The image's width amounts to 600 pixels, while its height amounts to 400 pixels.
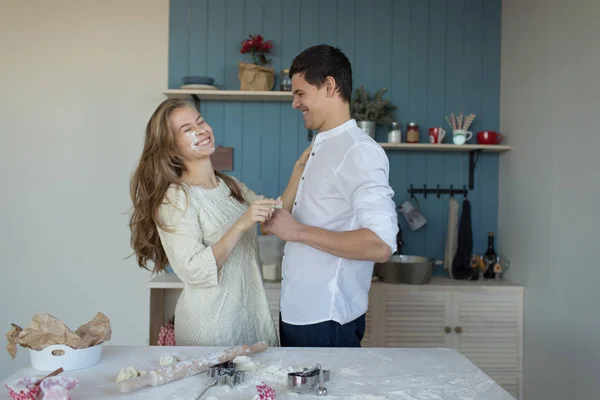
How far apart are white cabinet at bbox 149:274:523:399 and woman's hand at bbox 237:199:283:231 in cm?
154

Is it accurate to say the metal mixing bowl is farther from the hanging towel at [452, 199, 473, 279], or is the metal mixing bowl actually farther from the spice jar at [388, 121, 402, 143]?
the spice jar at [388, 121, 402, 143]

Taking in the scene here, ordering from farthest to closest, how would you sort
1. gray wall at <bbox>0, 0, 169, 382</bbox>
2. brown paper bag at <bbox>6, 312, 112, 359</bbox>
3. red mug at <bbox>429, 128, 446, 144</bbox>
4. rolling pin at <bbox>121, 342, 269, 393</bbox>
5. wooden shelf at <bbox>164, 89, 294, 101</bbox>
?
gray wall at <bbox>0, 0, 169, 382</bbox>
red mug at <bbox>429, 128, 446, 144</bbox>
wooden shelf at <bbox>164, 89, 294, 101</bbox>
brown paper bag at <bbox>6, 312, 112, 359</bbox>
rolling pin at <bbox>121, 342, 269, 393</bbox>

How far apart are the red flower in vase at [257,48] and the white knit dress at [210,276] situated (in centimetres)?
169

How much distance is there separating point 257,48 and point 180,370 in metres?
2.51

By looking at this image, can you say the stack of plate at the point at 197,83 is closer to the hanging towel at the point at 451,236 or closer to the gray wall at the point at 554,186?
the hanging towel at the point at 451,236

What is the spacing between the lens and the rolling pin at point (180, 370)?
126cm

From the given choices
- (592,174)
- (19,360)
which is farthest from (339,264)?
(19,360)

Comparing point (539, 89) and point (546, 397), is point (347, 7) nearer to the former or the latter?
point (539, 89)

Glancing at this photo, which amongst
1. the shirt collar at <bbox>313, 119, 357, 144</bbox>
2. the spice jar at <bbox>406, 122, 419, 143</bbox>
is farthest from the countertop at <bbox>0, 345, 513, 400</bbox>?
the spice jar at <bbox>406, 122, 419, 143</bbox>

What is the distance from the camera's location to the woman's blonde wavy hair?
5.85 ft

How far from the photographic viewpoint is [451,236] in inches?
139

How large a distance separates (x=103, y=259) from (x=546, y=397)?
261 centimetres

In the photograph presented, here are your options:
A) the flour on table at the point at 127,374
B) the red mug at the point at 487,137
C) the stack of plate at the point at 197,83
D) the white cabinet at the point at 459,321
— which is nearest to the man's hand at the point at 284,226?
the flour on table at the point at 127,374

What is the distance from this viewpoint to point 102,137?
11.8ft
